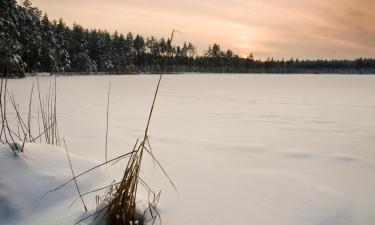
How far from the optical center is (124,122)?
5.43m

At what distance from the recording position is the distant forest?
20000 mm

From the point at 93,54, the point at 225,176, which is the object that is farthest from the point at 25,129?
the point at 93,54

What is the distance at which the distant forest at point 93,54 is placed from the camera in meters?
20.0

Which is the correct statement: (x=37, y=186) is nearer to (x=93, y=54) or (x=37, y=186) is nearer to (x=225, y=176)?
(x=225, y=176)

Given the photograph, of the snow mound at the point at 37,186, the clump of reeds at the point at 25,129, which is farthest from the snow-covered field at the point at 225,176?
the clump of reeds at the point at 25,129

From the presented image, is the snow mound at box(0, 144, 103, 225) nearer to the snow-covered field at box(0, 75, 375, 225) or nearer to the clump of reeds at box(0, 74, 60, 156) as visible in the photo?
the snow-covered field at box(0, 75, 375, 225)

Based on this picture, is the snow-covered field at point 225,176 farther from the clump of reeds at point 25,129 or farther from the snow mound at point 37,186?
the clump of reeds at point 25,129

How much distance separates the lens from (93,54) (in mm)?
59469

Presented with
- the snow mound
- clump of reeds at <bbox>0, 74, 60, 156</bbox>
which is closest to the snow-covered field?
the snow mound

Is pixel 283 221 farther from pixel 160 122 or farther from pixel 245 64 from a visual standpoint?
pixel 245 64

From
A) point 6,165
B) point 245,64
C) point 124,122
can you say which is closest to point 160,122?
point 124,122

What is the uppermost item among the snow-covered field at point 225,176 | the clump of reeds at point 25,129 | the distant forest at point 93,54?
the distant forest at point 93,54

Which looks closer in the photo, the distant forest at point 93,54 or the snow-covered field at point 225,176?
the snow-covered field at point 225,176

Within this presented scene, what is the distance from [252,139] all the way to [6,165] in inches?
116
